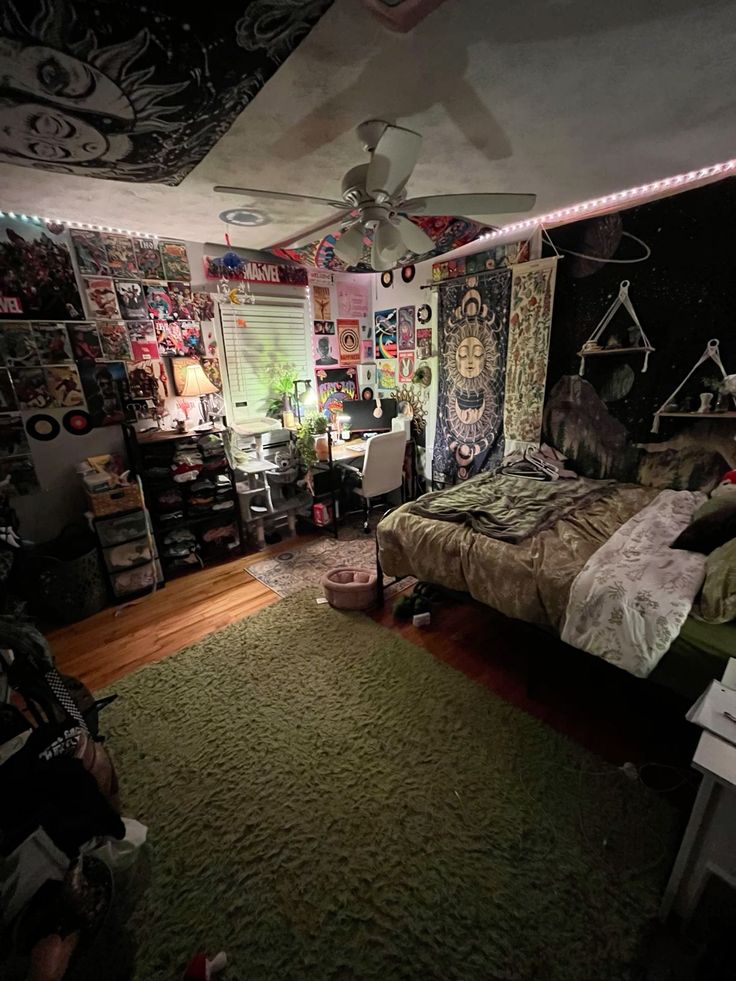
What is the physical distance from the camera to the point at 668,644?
1515 millimetres

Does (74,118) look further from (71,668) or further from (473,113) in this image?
(71,668)

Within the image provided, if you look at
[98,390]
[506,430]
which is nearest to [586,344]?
[506,430]

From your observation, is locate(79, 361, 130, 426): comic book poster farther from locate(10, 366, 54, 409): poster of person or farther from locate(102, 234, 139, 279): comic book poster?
locate(102, 234, 139, 279): comic book poster

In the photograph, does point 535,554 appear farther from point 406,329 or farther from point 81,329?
point 81,329

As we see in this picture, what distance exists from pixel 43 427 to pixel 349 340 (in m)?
2.91

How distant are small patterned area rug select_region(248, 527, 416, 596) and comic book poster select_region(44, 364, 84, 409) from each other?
182 centimetres

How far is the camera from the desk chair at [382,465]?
349 cm

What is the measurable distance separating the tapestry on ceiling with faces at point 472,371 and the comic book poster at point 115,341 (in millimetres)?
2703

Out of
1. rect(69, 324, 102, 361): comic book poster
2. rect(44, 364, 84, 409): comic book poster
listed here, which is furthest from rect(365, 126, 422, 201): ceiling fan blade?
rect(44, 364, 84, 409): comic book poster

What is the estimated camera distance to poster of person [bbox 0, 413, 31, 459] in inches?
110

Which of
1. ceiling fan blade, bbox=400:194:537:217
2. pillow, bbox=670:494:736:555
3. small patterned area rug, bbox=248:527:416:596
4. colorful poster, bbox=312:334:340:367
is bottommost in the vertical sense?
small patterned area rug, bbox=248:527:416:596

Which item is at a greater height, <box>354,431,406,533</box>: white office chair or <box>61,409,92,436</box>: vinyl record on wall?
<box>61,409,92,436</box>: vinyl record on wall

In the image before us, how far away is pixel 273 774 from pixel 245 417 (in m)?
3.03

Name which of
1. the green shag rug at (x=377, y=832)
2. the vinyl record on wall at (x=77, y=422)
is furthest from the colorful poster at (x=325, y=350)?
the green shag rug at (x=377, y=832)
